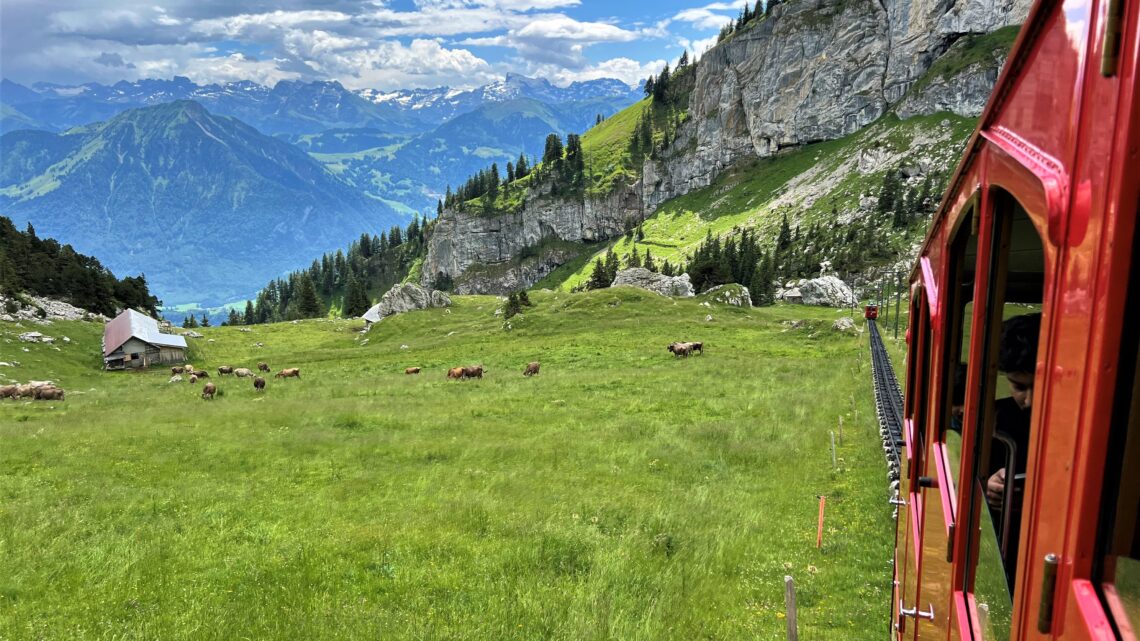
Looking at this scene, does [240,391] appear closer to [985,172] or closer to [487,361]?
[487,361]

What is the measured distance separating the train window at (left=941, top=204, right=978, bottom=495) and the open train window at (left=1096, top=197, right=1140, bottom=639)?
276 cm

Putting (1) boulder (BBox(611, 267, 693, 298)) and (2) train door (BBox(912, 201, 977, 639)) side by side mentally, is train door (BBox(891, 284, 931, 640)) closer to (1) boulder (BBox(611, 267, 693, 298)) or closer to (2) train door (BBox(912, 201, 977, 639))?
(2) train door (BBox(912, 201, 977, 639))

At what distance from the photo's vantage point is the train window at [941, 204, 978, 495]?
193 inches

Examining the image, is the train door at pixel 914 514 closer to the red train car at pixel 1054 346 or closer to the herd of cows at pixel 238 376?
the red train car at pixel 1054 346

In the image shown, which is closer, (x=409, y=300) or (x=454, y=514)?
(x=454, y=514)

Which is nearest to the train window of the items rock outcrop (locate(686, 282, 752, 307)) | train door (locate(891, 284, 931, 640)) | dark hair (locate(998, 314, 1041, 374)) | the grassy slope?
dark hair (locate(998, 314, 1041, 374))

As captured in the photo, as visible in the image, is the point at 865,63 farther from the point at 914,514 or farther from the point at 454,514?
the point at 914,514

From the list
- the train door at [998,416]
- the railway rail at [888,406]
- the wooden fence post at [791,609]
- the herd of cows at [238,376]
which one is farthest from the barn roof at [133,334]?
the train door at [998,416]

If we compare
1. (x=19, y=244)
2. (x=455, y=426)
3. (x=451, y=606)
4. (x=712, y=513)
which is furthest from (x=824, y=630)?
(x=19, y=244)

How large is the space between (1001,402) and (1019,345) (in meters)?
0.38

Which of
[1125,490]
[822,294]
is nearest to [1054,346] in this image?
[1125,490]

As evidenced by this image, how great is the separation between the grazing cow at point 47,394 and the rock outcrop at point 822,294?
8622 cm

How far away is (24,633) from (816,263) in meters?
122

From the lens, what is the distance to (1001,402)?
3.78m
